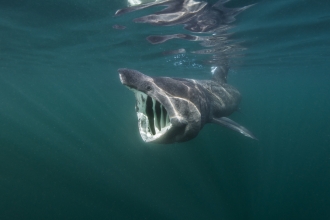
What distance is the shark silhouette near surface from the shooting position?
13.0 ft

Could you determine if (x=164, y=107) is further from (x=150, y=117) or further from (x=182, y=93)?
(x=182, y=93)

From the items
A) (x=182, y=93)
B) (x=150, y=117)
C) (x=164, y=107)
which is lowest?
(x=150, y=117)

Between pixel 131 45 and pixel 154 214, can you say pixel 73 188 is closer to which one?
pixel 154 214

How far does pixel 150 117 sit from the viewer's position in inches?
178

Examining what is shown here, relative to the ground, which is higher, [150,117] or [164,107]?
[164,107]

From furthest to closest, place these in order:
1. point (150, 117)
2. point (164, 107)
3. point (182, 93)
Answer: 1. point (182, 93)
2. point (150, 117)
3. point (164, 107)

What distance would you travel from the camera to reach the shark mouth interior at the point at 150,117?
4.03 m

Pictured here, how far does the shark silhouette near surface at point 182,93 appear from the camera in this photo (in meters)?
3.96

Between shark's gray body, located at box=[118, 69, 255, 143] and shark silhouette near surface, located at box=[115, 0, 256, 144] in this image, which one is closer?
shark's gray body, located at box=[118, 69, 255, 143]

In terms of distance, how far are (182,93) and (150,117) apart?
2.81ft

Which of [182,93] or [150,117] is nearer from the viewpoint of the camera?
[150,117]

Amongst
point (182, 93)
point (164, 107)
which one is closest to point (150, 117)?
point (164, 107)

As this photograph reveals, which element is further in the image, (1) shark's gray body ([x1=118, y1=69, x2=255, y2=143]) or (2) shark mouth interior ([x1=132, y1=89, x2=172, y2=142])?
(2) shark mouth interior ([x1=132, y1=89, x2=172, y2=142])

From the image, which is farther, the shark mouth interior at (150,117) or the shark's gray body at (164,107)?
the shark mouth interior at (150,117)
